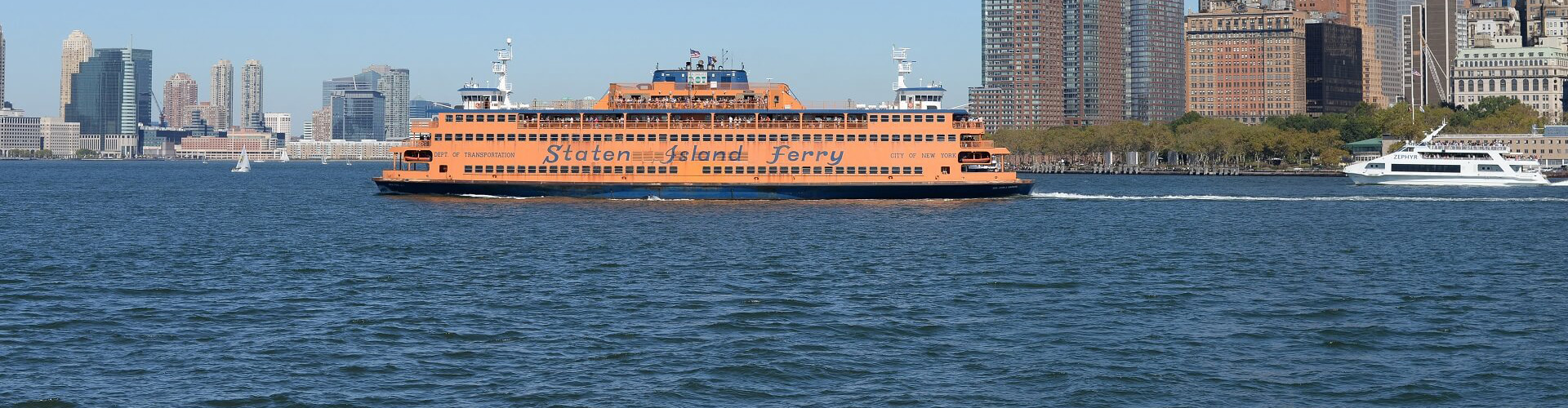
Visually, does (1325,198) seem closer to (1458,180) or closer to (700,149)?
(1458,180)

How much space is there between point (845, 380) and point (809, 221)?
43046 mm

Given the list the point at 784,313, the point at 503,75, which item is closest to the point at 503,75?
the point at 503,75

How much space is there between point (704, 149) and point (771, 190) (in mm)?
5156

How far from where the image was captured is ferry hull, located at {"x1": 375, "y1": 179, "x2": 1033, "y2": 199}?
89.2m

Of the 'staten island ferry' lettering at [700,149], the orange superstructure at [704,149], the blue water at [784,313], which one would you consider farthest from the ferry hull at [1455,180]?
the blue water at [784,313]

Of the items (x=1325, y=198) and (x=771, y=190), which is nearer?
(x=771, y=190)

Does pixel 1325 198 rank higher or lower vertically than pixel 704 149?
lower

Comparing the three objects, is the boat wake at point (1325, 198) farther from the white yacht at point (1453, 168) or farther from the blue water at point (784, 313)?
the blue water at point (784, 313)

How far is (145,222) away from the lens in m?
74.5

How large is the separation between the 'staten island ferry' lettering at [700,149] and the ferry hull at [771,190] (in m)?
0.08

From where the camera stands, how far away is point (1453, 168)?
125062mm

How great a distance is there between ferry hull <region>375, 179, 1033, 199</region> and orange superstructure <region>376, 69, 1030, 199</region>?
0.07 metres

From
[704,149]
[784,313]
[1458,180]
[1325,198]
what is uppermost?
[704,149]

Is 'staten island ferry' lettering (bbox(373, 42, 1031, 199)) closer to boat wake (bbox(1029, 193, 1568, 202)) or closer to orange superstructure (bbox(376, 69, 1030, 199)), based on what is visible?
orange superstructure (bbox(376, 69, 1030, 199))
